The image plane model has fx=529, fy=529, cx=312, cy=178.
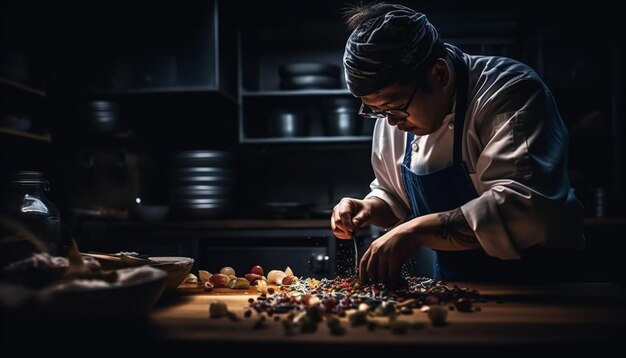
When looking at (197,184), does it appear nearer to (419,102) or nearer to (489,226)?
(419,102)

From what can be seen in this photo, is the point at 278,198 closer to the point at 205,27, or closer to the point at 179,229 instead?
the point at 179,229

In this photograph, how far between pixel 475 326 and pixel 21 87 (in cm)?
295

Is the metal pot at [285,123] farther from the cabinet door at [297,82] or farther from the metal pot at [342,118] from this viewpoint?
the metal pot at [342,118]

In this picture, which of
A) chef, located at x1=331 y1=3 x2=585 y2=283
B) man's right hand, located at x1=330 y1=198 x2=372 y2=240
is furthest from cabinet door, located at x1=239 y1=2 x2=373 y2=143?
man's right hand, located at x1=330 y1=198 x2=372 y2=240

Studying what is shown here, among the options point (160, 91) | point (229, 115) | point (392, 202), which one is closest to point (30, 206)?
point (392, 202)

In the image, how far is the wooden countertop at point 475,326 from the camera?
105 centimetres

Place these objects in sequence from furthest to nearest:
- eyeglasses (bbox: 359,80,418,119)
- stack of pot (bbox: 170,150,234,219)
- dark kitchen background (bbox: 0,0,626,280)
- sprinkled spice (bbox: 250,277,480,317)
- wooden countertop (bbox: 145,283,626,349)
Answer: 1. stack of pot (bbox: 170,150,234,219)
2. dark kitchen background (bbox: 0,0,626,280)
3. eyeglasses (bbox: 359,80,418,119)
4. sprinkled spice (bbox: 250,277,480,317)
5. wooden countertop (bbox: 145,283,626,349)

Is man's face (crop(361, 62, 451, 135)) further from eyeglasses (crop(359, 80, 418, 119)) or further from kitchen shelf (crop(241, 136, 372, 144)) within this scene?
kitchen shelf (crop(241, 136, 372, 144))

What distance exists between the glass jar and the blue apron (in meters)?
1.27

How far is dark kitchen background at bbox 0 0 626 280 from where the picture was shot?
3250mm

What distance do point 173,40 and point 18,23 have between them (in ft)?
3.14

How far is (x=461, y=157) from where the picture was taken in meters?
1.84

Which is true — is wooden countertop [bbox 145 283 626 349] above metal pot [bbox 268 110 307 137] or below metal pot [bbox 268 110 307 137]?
below

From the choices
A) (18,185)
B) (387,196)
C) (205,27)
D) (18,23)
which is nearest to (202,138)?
(205,27)
